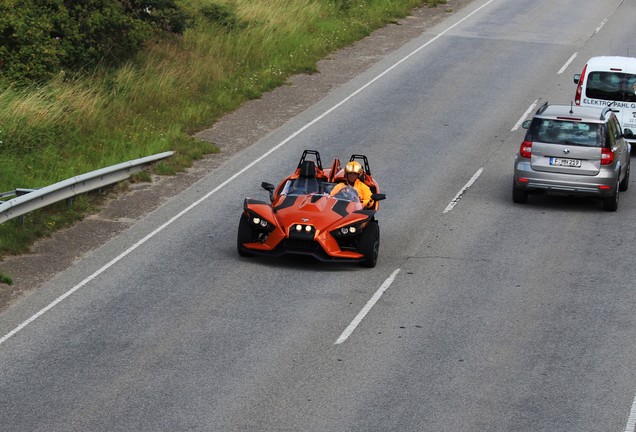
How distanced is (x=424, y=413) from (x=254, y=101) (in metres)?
18.7

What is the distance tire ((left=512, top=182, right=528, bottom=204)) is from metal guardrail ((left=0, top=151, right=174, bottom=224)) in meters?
7.05

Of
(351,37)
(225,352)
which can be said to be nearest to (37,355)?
(225,352)

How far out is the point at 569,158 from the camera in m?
22.8

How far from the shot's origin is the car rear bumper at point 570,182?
22.7 meters

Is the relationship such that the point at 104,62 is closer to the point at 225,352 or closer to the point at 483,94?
the point at 483,94

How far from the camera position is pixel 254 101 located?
31.2m

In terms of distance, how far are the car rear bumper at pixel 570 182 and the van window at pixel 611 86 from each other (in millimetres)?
5429

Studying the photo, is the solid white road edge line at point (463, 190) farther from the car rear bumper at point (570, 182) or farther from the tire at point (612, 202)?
the tire at point (612, 202)

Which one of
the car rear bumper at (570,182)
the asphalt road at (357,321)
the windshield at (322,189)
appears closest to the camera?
the asphalt road at (357,321)

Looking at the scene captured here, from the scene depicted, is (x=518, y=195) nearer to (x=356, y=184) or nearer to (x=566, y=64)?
(x=356, y=184)

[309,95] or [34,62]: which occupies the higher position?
[34,62]

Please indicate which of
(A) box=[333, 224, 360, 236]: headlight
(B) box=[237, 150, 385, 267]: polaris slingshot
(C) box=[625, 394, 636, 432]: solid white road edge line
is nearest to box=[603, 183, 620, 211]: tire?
(B) box=[237, 150, 385, 267]: polaris slingshot

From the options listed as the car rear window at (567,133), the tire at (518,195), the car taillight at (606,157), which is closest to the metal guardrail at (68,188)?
the tire at (518,195)

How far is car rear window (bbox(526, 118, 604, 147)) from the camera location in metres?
22.8
